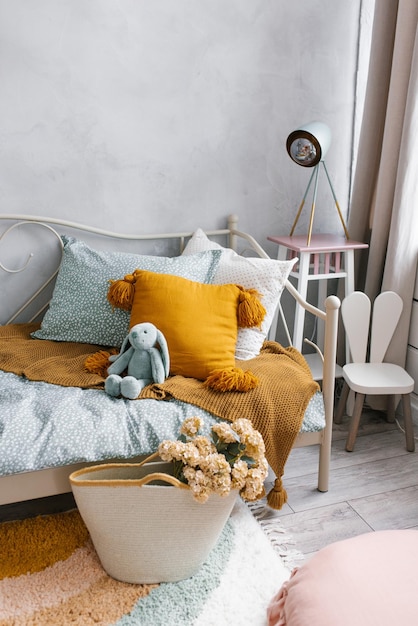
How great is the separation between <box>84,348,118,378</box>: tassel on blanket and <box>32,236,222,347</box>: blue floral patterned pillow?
0.46 feet

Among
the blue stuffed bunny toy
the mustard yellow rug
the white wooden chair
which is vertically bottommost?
the mustard yellow rug

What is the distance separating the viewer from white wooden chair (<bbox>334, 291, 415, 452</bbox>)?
2203 mm

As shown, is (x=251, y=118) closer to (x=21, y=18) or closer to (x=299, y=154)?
(x=299, y=154)

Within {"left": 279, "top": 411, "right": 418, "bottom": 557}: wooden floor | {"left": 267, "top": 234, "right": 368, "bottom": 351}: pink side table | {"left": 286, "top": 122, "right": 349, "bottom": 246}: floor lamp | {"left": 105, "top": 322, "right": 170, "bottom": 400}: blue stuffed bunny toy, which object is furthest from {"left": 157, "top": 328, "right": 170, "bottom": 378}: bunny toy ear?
{"left": 286, "top": 122, "right": 349, "bottom": 246}: floor lamp

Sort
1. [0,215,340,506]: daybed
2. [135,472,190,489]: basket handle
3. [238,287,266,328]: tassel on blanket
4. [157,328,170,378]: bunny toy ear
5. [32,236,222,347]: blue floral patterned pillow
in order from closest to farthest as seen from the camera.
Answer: [135,472,190,489]: basket handle → [0,215,340,506]: daybed → [157,328,170,378]: bunny toy ear → [238,287,266,328]: tassel on blanket → [32,236,222,347]: blue floral patterned pillow

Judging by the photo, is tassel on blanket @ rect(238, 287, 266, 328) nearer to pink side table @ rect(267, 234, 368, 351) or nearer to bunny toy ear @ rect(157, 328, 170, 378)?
bunny toy ear @ rect(157, 328, 170, 378)

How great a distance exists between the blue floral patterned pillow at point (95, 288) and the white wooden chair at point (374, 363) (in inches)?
24.5

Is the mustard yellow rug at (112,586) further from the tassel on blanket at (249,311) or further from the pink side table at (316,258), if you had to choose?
the pink side table at (316,258)

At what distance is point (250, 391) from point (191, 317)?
0.31m

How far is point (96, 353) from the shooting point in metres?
1.97

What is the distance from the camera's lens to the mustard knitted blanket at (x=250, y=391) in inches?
67.4

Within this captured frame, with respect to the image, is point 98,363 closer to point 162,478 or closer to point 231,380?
point 231,380

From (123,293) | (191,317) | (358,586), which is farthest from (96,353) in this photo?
(358,586)

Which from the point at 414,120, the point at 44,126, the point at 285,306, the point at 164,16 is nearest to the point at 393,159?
the point at 414,120
